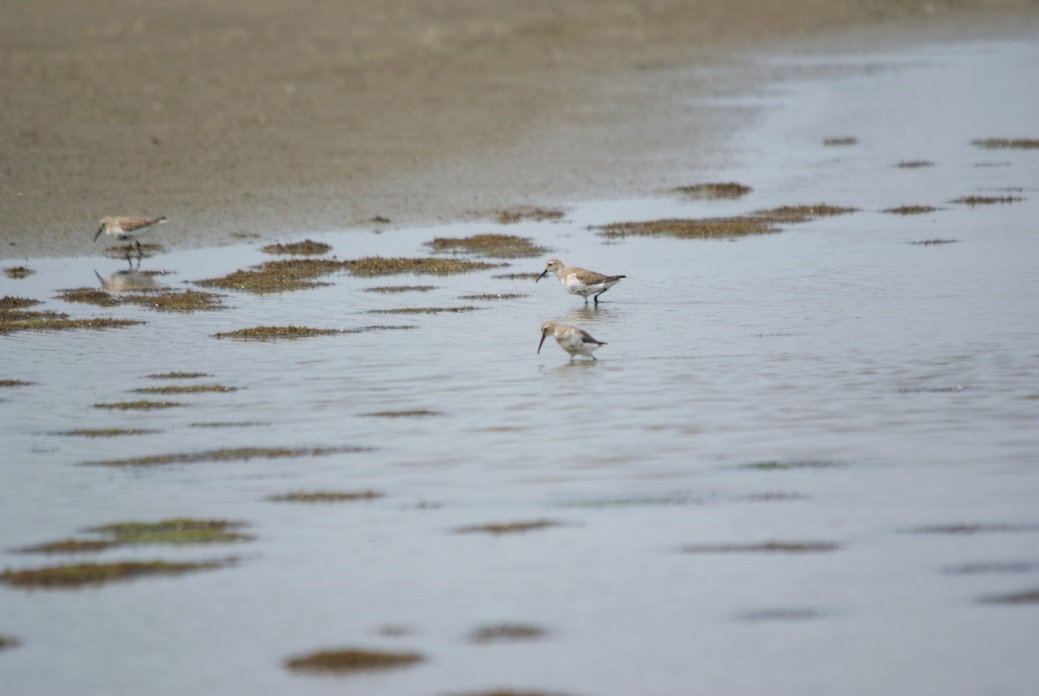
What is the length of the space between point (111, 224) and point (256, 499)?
42.6 feet

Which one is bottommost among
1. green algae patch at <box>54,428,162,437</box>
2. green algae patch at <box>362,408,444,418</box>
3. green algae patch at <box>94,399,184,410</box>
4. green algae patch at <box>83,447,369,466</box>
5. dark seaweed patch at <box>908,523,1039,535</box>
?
dark seaweed patch at <box>908,523,1039,535</box>

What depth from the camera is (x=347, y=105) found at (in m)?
37.0

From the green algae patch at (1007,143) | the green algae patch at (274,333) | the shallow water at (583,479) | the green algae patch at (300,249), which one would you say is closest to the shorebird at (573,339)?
the shallow water at (583,479)

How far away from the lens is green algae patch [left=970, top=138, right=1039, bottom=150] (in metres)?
33.6

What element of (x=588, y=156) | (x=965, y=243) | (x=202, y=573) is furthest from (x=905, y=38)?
(x=202, y=573)

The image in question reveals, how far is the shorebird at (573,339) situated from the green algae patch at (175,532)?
19.2 feet

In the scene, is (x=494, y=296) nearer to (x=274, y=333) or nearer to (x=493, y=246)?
(x=274, y=333)

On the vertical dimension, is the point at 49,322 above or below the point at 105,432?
Result: above

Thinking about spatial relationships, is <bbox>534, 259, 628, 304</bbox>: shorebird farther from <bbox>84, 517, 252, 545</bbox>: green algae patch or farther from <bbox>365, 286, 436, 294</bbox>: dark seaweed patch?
<bbox>84, 517, 252, 545</bbox>: green algae patch

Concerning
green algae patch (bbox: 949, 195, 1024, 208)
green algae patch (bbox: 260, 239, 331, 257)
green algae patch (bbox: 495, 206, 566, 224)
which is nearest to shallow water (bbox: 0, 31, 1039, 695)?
green algae patch (bbox: 260, 239, 331, 257)

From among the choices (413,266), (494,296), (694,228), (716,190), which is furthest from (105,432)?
(716,190)

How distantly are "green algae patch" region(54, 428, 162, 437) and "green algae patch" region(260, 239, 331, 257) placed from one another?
10.5 meters

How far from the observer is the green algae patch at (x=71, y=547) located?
34.0 feet

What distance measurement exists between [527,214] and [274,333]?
949cm
